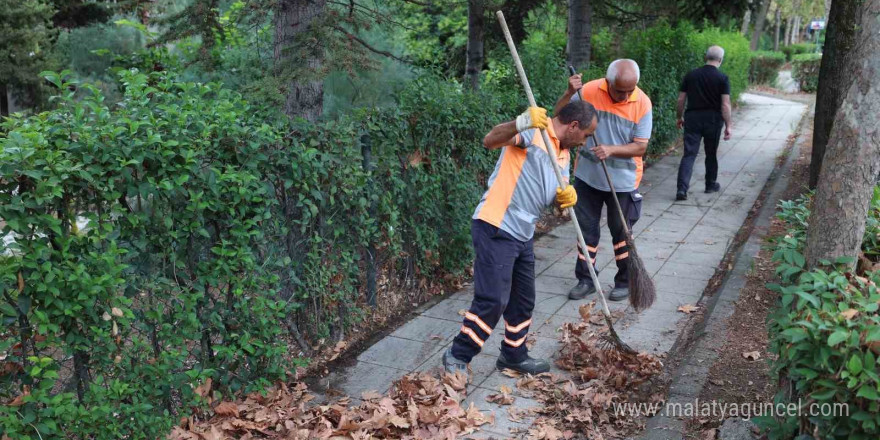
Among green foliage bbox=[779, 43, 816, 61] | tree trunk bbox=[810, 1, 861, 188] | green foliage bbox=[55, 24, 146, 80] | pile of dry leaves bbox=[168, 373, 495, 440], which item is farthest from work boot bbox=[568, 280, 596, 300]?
green foliage bbox=[779, 43, 816, 61]

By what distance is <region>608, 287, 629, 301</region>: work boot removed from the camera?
6160 millimetres

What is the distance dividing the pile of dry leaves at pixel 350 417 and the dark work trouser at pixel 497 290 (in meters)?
0.33

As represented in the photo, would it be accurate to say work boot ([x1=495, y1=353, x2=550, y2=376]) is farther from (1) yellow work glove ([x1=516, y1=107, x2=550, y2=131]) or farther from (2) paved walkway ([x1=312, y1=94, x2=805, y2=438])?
(1) yellow work glove ([x1=516, y1=107, x2=550, y2=131])

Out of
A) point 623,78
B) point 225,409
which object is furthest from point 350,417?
point 623,78

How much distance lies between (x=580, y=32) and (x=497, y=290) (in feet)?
26.2

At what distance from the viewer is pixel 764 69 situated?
97.8 feet

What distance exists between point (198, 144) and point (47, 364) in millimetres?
1287

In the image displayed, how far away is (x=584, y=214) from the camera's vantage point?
20.1 ft

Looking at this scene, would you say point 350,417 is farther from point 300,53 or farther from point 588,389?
point 300,53

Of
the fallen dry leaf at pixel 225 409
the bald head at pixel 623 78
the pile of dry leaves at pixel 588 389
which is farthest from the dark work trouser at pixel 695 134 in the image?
the fallen dry leaf at pixel 225 409

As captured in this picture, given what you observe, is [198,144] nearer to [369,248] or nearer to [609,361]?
[369,248]

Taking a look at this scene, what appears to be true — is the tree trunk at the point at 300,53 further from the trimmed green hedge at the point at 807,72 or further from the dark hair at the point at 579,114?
the trimmed green hedge at the point at 807,72

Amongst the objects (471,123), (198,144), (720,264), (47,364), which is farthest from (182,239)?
(720,264)

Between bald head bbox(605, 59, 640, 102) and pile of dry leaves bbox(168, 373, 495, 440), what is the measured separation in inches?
111
